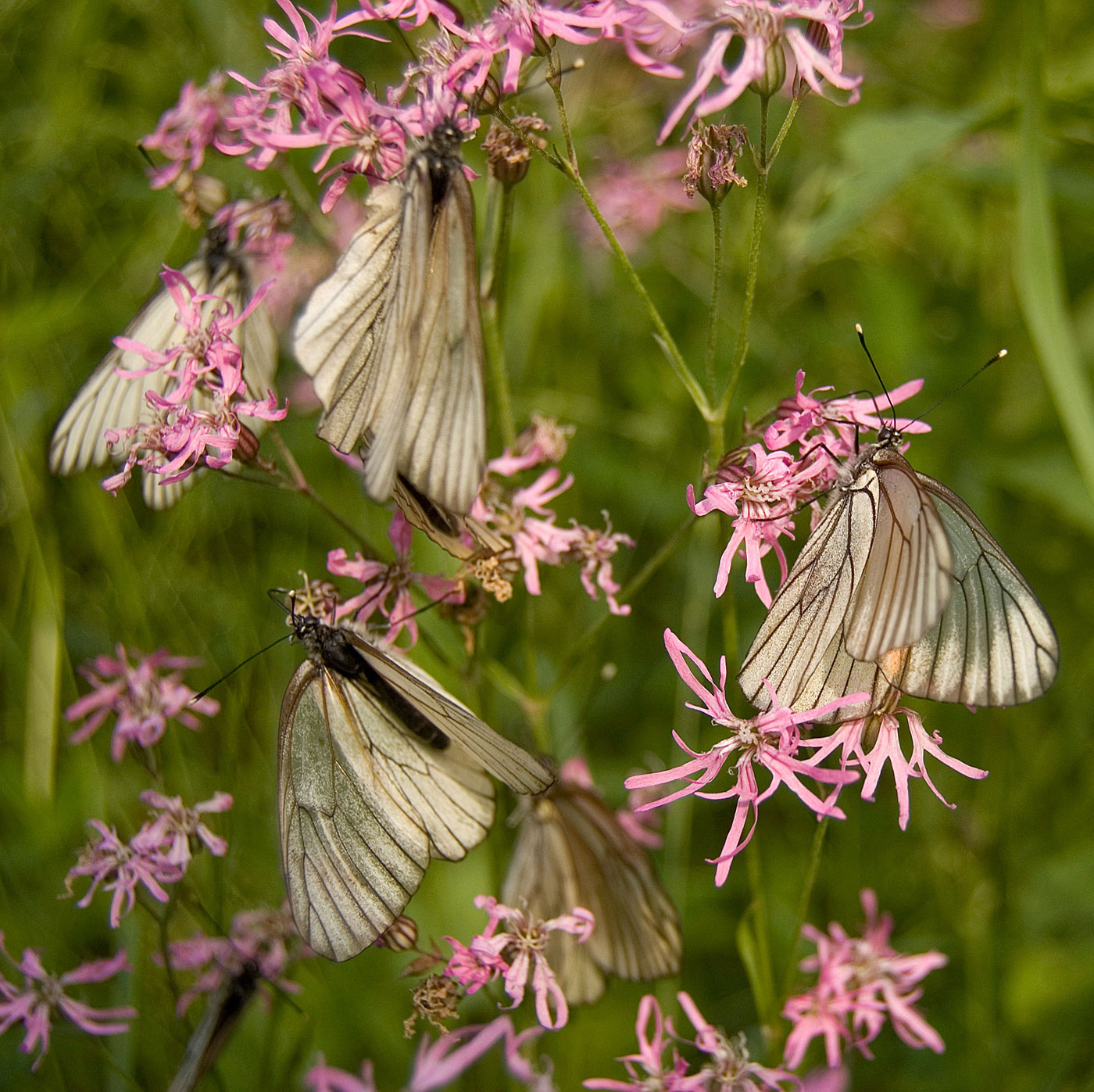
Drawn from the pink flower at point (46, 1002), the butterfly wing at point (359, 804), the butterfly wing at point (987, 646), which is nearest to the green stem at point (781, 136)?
the butterfly wing at point (987, 646)

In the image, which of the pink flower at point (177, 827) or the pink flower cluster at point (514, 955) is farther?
the pink flower at point (177, 827)

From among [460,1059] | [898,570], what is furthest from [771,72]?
[460,1059]

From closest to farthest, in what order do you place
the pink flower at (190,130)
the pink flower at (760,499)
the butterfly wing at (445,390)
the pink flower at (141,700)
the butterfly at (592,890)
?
the butterfly wing at (445,390) → the pink flower at (760,499) → the butterfly at (592,890) → the pink flower at (141,700) → the pink flower at (190,130)

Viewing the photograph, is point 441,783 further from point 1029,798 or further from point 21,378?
point 21,378

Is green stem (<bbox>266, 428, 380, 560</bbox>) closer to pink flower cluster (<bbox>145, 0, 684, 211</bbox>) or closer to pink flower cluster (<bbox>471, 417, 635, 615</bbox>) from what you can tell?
pink flower cluster (<bbox>471, 417, 635, 615</bbox>)

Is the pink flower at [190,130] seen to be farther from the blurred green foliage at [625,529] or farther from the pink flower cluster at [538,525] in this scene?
the pink flower cluster at [538,525]
